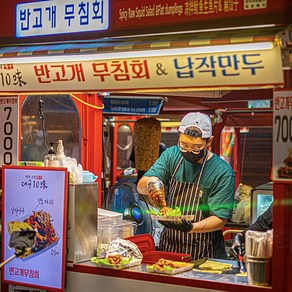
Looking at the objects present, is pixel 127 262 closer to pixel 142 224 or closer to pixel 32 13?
pixel 142 224

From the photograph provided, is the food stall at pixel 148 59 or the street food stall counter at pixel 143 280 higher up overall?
the food stall at pixel 148 59

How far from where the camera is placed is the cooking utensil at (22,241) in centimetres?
503

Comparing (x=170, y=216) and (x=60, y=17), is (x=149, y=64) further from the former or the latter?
(x=170, y=216)

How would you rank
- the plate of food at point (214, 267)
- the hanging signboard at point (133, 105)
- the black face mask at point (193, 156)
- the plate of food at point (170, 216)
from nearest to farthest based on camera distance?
the plate of food at point (214, 267) → the plate of food at point (170, 216) → the black face mask at point (193, 156) → the hanging signboard at point (133, 105)

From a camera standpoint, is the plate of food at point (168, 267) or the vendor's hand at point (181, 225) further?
the vendor's hand at point (181, 225)

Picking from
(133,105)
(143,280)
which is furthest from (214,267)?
(133,105)

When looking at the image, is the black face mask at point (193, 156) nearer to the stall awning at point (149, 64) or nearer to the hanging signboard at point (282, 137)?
the stall awning at point (149, 64)

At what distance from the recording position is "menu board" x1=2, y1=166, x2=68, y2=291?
16.7 feet

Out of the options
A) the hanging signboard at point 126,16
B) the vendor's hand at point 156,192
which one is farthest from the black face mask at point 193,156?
the hanging signboard at point 126,16

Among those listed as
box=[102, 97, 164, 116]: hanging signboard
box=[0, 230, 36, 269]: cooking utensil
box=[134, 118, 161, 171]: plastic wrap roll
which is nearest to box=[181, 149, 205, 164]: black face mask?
box=[0, 230, 36, 269]: cooking utensil

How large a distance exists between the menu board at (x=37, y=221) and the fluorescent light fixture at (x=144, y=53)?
34.2 inches

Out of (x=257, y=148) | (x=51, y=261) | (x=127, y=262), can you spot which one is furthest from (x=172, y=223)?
(x=257, y=148)

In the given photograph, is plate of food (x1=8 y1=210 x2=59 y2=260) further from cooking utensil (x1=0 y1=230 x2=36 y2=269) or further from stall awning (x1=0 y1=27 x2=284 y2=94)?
stall awning (x1=0 y1=27 x2=284 y2=94)

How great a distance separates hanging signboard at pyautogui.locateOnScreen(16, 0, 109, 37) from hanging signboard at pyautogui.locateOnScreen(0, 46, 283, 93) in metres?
0.40
